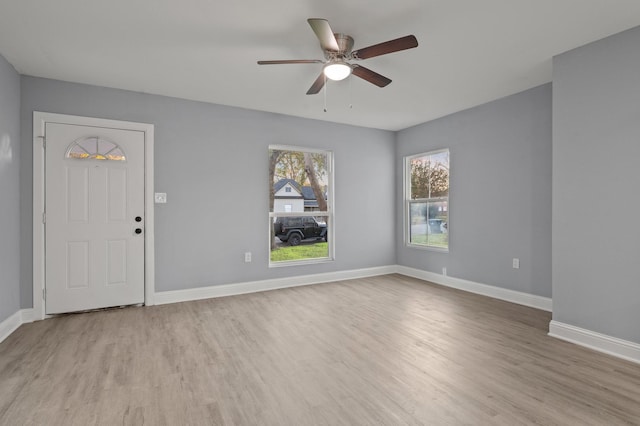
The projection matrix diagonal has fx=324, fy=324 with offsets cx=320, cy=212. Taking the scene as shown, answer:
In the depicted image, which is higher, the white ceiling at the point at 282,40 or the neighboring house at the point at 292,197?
the white ceiling at the point at 282,40

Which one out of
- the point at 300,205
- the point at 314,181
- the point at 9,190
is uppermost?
the point at 314,181

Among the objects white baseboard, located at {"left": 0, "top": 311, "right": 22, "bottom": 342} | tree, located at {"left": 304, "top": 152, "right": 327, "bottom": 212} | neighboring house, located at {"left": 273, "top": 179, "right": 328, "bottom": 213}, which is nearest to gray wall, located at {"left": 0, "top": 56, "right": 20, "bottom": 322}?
white baseboard, located at {"left": 0, "top": 311, "right": 22, "bottom": 342}

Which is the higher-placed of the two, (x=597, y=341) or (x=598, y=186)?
(x=598, y=186)

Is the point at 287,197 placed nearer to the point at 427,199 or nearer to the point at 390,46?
A: the point at 427,199

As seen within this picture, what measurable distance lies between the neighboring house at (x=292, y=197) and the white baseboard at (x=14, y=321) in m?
3.07

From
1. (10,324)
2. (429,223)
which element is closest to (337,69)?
(429,223)

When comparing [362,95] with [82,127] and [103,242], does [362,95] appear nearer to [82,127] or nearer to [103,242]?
[82,127]

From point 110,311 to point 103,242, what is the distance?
2.66ft

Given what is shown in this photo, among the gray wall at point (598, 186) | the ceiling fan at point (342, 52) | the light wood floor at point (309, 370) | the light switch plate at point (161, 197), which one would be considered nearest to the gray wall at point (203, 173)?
the light switch plate at point (161, 197)

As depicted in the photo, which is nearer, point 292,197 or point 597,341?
point 597,341

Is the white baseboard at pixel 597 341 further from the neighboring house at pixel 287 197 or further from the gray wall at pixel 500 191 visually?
the neighboring house at pixel 287 197

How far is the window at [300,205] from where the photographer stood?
5.00m

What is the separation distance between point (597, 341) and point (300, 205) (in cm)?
383

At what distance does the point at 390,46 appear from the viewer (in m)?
2.31
